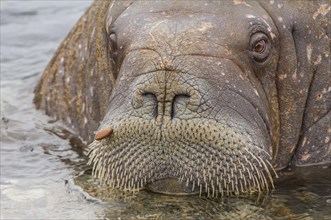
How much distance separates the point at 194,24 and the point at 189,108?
0.93 metres

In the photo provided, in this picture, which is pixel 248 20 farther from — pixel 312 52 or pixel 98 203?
pixel 98 203

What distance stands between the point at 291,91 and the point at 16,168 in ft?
9.79

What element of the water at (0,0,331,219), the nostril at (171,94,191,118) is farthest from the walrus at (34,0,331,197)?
the water at (0,0,331,219)

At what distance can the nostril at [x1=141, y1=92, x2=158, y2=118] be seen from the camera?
9875mm

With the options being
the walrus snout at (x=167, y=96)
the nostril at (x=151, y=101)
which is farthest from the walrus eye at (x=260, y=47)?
the nostril at (x=151, y=101)

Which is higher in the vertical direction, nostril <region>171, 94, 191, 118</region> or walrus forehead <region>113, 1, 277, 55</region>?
walrus forehead <region>113, 1, 277, 55</region>

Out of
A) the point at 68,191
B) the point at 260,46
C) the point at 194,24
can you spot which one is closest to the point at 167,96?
the point at 194,24

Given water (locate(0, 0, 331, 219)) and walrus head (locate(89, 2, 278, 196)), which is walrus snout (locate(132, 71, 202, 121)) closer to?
walrus head (locate(89, 2, 278, 196))

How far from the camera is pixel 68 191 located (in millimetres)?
10688

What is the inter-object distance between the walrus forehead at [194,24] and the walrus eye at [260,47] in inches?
3.2

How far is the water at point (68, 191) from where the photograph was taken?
9969 mm

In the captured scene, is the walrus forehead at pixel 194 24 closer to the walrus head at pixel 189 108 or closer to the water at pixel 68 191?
the walrus head at pixel 189 108

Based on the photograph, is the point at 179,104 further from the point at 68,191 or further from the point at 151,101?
the point at 68,191

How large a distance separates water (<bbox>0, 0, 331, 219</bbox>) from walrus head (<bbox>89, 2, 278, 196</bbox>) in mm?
173
